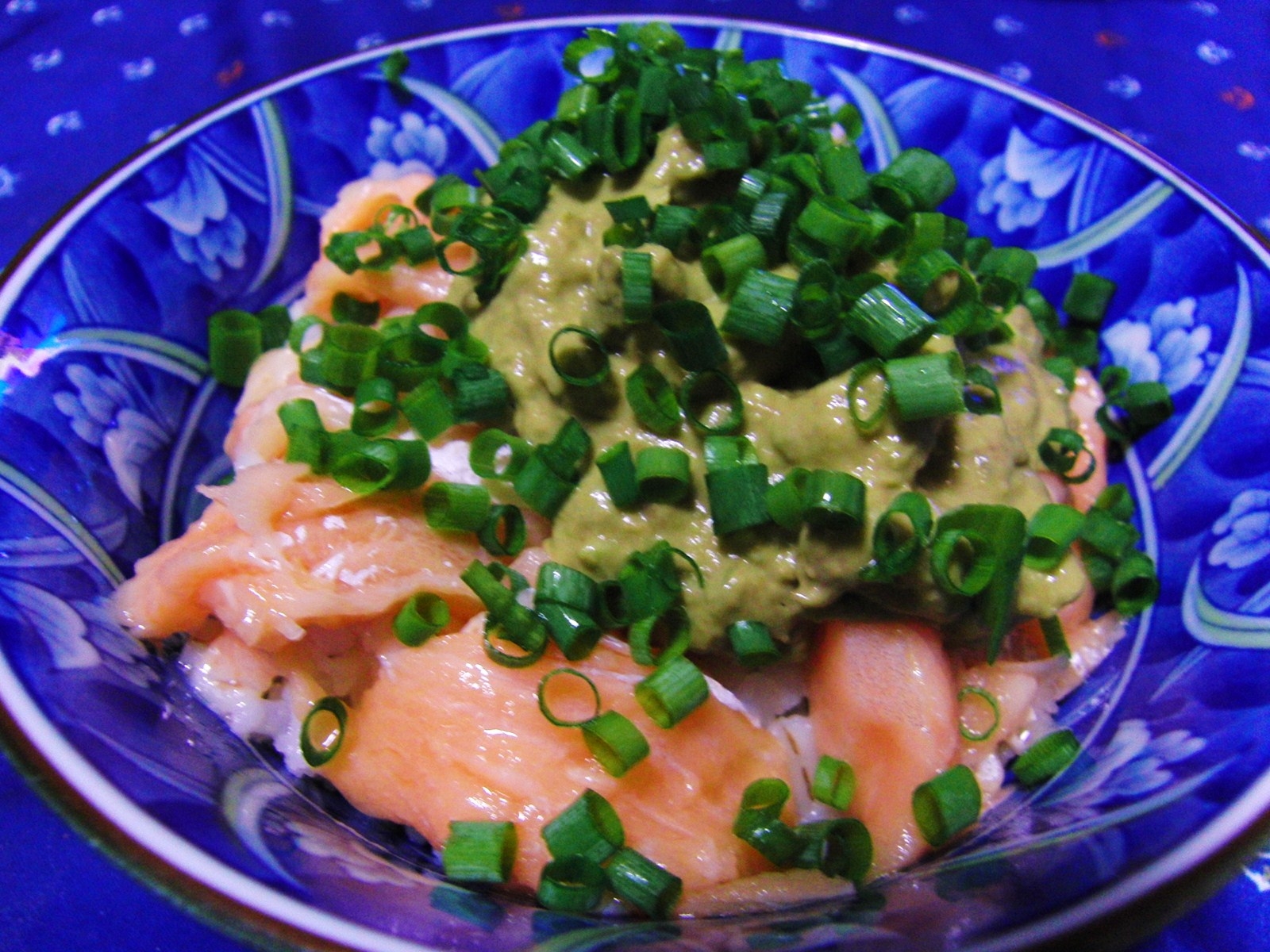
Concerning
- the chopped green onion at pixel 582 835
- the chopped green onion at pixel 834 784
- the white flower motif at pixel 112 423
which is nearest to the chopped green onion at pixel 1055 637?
the chopped green onion at pixel 834 784

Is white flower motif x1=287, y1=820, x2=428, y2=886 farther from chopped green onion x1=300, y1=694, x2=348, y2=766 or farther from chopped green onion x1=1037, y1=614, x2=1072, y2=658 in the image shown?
chopped green onion x1=1037, y1=614, x2=1072, y2=658

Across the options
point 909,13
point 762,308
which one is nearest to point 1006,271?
point 762,308

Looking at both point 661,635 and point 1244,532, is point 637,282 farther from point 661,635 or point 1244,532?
point 1244,532

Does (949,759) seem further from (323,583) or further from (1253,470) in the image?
(323,583)

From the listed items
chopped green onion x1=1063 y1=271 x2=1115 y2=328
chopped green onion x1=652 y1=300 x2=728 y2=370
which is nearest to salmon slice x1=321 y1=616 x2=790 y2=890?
chopped green onion x1=652 y1=300 x2=728 y2=370

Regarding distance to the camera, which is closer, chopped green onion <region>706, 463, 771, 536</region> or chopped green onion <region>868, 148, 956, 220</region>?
chopped green onion <region>706, 463, 771, 536</region>

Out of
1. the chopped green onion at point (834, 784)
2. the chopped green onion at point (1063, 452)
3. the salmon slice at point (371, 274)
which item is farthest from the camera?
the salmon slice at point (371, 274)

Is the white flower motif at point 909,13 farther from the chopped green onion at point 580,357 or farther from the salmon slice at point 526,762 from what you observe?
the salmon slice at point 526,762
